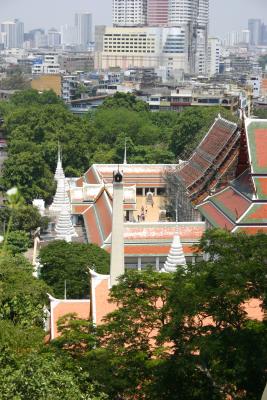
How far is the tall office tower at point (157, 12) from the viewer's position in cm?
15525

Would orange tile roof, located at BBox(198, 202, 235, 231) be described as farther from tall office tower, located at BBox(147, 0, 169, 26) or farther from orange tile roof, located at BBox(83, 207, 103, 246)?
tall office tower, located at BBox(147, 0, 169, 26)

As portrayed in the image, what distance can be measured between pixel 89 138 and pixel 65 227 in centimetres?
1799

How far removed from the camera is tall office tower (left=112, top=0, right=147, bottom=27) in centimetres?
15638

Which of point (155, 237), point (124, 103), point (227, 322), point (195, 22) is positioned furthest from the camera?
point (195, 22)

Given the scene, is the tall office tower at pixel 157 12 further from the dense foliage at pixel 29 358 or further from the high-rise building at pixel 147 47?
the dense foliage at pixel 29 358

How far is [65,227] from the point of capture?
28047 millimetres

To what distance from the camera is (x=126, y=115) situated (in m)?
50.6

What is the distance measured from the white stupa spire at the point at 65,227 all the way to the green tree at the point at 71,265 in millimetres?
5503

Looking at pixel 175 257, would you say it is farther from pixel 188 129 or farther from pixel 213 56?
pixel 213 56

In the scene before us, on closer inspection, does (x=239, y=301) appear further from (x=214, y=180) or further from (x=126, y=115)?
(x=126, y=115)

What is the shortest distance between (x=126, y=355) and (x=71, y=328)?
1.46m

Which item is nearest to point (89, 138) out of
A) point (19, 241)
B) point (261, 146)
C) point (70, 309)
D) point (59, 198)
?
point (59, 198)

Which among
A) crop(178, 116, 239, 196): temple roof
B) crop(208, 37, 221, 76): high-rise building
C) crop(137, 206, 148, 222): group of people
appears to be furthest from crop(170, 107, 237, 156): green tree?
crop(208, 37, 221, 76): high-rise building

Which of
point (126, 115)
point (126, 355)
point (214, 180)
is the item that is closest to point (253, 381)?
point (126, 355)
